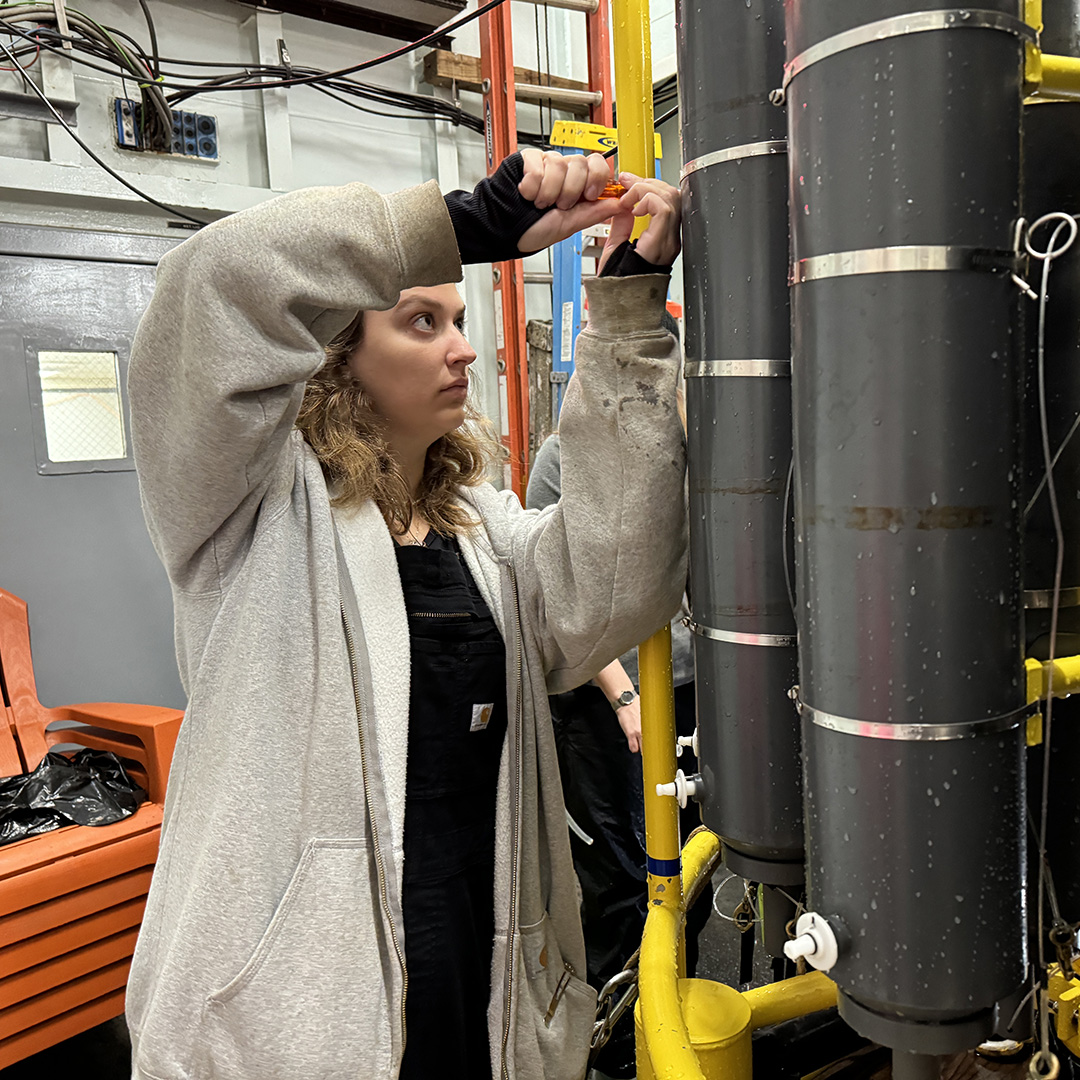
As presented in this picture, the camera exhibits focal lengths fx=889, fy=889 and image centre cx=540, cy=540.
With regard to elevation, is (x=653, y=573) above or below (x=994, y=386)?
below

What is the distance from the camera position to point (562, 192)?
0.83 m

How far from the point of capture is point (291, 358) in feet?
2.73

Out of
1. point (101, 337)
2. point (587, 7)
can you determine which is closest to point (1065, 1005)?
point (101, 337)

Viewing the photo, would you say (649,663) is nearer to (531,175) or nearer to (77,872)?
(531,175)

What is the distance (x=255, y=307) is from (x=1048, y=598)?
2.31 ft

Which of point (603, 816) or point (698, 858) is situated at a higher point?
point (698, 858)

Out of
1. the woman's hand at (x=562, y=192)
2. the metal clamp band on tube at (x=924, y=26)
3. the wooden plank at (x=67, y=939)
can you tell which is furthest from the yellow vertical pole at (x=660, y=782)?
the wooden plank at (x=67, y=939)

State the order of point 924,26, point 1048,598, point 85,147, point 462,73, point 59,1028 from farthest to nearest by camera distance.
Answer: point 462,73 < point 85,147 < point 59,1028 < point 1048,598 < point 924,26

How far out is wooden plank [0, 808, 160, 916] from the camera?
1707 mm

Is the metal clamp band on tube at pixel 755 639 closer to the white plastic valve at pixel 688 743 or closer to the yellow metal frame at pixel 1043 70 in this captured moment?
the white plastic valve at pixel 688 743

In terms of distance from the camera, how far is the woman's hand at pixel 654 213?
2.79ft

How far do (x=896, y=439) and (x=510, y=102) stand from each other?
9.65 feet

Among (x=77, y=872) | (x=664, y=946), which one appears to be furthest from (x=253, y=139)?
(x=664, y=946)

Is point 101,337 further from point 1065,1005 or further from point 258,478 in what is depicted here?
point 1065,1005
